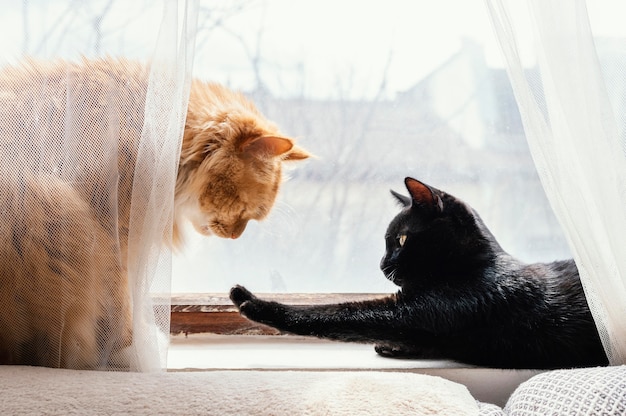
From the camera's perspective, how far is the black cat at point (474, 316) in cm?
116

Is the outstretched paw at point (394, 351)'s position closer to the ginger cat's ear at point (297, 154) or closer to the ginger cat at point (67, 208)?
the ginger cat's ear at point (297, 154)

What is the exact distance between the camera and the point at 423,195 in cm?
132

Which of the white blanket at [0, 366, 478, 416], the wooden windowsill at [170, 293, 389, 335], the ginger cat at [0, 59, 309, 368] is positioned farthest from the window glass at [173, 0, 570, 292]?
the white blanket at [0, 366, 478, 416]

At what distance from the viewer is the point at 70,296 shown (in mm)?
1011

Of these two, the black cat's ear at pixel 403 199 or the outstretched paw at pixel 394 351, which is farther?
the black cat's ear at pixel 403 199

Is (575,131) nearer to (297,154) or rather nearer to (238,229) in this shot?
(297,154)

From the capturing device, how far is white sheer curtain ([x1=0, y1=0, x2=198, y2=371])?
98 centimetres

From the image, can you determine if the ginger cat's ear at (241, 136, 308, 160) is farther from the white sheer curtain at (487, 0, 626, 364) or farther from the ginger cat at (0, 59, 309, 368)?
the white sheer curtain at (487, 0, 626, 364)

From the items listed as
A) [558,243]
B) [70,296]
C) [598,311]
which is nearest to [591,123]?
[598,311]

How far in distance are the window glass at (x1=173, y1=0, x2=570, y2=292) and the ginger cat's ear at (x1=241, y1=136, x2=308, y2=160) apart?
180mm

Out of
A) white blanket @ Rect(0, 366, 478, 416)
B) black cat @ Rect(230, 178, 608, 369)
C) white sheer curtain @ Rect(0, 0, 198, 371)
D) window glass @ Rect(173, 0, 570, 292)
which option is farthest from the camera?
window glass @ Rect(173, 0, 570, 292)

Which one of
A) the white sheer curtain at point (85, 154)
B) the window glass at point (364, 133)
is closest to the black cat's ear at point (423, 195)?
the window glass at point (364, 133)

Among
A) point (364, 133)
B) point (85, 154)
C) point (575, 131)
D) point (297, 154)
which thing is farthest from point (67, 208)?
point (575, 131)

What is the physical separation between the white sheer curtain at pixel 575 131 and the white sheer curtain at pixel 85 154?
1.79 feet
